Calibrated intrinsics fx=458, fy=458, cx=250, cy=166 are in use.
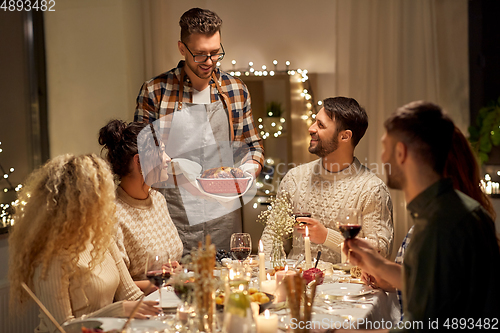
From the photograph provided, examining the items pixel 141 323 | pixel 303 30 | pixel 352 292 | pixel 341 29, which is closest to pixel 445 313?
pixel 352 292

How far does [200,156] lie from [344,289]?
58.2 inches

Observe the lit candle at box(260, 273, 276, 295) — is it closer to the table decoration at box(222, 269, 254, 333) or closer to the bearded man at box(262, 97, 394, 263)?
the table decoration at box(222, 269, 254, 333)

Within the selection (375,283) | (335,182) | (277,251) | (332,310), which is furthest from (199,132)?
(332,310)

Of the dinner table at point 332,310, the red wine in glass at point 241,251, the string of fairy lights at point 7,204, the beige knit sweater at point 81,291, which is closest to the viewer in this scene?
the dinner table at point 332,310

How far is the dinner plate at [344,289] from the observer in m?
1.79

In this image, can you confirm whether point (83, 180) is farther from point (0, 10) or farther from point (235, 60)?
point (235, 60)

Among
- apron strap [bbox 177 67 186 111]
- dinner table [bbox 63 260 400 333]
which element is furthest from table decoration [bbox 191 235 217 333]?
apron strap [bbox 177 67 186 111]

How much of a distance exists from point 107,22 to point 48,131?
1.10m

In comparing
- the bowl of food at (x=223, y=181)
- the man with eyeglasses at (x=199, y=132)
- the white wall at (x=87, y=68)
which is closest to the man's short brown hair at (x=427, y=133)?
the bowl of food at (x=223, y=181)

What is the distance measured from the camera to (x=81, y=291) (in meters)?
1.64

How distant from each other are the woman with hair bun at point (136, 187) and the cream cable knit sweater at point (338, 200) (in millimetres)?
740

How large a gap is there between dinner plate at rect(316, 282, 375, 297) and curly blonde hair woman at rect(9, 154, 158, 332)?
682 millimetres

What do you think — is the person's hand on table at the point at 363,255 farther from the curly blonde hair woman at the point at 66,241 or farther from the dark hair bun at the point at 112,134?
the dark hair bun at the point at 112,134

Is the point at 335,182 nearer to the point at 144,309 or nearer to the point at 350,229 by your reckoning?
the point at 350,229
